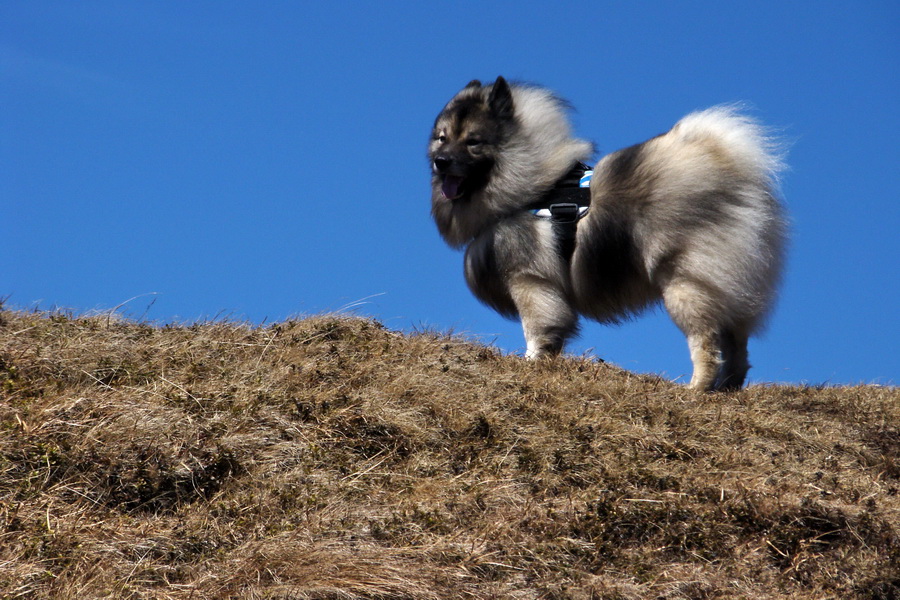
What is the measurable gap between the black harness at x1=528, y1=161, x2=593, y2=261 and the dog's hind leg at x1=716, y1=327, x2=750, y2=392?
4.65 ft

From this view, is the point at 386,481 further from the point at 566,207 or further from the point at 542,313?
the point at 566,207

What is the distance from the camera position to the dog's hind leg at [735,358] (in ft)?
23.4

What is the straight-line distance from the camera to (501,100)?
7574 millimetres

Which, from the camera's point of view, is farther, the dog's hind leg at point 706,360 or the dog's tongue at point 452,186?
the dog's tongue at point 452,186

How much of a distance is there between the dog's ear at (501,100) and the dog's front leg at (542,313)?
145 cm

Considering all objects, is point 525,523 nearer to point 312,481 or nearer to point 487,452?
point 487,452

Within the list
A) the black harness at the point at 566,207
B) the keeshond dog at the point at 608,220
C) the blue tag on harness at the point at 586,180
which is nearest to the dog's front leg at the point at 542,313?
the keeshond dog at the point at 608,220

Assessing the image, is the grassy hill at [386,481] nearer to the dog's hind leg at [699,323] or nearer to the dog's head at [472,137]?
the dog's hind leg at [699,323]

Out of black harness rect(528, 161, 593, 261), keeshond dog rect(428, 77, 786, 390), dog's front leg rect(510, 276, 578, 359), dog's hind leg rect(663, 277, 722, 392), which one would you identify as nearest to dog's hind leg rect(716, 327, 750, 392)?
keeshond dog rect(428, 77, 786, 390)

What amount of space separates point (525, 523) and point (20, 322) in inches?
140

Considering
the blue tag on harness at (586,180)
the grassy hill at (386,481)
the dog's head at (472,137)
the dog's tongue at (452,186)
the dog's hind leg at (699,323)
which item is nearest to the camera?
the grassy hill at (386,481)

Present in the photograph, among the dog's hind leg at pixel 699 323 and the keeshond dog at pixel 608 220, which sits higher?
the keeshond dog at pixel 608 220

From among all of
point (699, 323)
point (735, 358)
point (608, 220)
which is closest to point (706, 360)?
point (699, 323)

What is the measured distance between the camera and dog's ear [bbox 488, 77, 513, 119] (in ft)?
24.7
